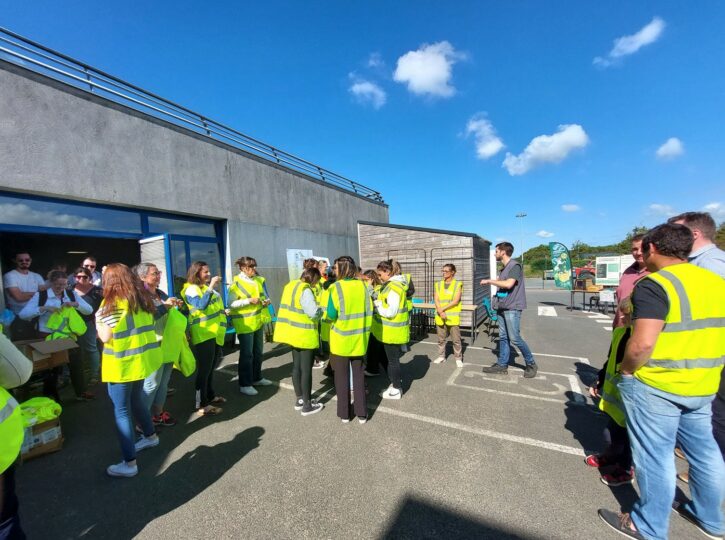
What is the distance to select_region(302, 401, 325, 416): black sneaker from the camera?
3.86 metres

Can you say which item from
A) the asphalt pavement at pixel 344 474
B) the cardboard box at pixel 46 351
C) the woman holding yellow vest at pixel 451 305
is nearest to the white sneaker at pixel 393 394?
the asphalt pavement at pixel 344 474

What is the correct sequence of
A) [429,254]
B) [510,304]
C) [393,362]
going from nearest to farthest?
[393,362] → [510,304] → [429,254]

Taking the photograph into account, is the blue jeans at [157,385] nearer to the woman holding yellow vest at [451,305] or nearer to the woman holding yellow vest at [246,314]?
the woman holding yellow vest at [246,314]

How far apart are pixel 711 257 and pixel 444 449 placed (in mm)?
2867

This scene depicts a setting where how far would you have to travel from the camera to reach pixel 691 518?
2162 mm

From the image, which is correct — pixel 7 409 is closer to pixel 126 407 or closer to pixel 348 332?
pixel 126 407

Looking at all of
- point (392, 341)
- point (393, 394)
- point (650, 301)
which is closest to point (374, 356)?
point (393, 394)

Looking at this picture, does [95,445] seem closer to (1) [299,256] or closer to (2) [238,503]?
Result: (2) [238,503]

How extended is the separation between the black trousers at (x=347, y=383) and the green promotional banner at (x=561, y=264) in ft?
38.7

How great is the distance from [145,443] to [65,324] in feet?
8.14

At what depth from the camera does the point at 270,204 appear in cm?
906

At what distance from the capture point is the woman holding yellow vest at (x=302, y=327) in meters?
3.67

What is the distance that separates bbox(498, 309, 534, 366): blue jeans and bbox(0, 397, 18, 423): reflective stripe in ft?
17.3

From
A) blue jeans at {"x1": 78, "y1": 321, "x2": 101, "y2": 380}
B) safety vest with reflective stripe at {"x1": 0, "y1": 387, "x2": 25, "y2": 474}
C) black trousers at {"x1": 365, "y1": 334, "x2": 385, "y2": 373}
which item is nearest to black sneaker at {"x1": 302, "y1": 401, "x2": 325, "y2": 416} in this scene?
black trousers at {"x1": 365, "y1": 334, "x2": 385, "y2": 373}
